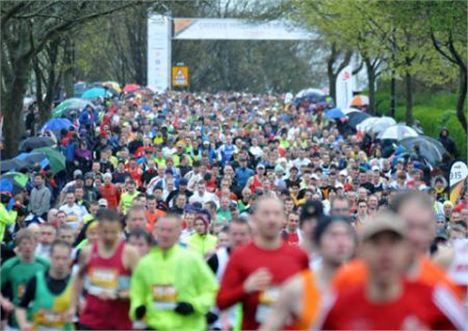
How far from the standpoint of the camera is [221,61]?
4028 inches

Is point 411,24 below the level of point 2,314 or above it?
above

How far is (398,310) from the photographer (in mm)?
7641

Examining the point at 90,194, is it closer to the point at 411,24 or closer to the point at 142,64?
the point at 411,24

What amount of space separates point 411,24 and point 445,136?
3476 millimetres

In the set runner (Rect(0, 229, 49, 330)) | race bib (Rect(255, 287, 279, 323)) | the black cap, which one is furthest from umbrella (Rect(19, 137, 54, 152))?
race bib (Rect(255, 287, 279, 323))

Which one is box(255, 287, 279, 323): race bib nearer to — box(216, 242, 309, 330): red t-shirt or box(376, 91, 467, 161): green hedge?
A: box(216, 242, 309, 330): red t-shirt

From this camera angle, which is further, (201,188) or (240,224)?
(201,188)

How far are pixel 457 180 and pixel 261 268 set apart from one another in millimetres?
16011

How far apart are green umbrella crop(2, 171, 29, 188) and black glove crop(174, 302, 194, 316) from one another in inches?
559

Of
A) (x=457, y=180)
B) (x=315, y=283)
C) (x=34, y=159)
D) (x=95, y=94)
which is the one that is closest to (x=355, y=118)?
(x=95, y=94)

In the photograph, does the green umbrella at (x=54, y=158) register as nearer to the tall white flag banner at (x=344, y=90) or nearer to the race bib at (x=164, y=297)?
the race bib at (x=164, y=297)

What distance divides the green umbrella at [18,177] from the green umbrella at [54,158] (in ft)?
11.9

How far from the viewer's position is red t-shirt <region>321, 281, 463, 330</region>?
7617 millimetres

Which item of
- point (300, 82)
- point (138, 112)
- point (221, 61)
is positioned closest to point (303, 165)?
point (138, 112)
